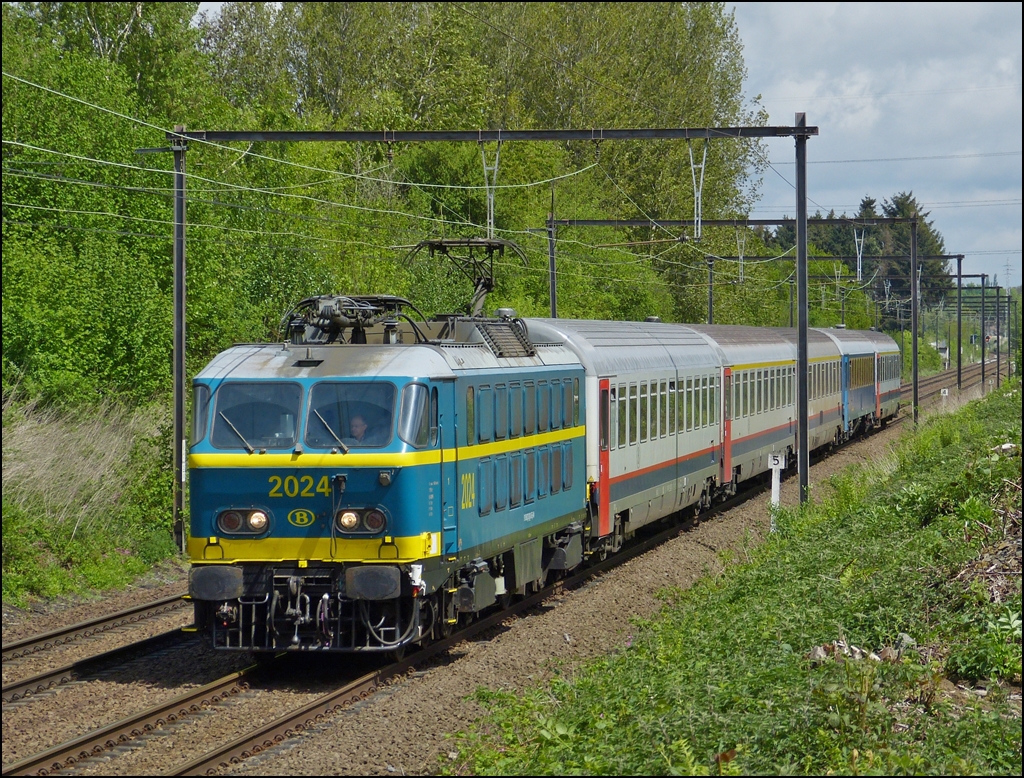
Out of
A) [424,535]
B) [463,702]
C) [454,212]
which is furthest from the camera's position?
[454,212]

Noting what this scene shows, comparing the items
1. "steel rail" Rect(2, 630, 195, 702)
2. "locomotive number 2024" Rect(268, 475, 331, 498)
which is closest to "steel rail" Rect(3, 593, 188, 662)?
"steel rail" Rect(2, 630, 195, 702)

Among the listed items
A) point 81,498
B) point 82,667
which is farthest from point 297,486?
point 81,498

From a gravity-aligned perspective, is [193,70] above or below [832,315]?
above

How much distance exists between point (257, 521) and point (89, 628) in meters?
4.01

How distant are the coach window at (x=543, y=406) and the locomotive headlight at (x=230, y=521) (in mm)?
4152

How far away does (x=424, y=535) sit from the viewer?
11.6 metres

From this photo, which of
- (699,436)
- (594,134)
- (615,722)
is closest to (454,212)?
(699,436)

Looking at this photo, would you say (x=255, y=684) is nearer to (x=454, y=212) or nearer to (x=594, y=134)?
(x=594, y=134)

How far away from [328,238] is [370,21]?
71.2ft

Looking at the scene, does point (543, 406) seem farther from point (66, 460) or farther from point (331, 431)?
point (66, 460)

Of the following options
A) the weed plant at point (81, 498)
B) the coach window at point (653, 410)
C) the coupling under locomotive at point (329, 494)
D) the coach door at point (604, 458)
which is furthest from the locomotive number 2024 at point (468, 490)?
the coach window at point (653, 410)

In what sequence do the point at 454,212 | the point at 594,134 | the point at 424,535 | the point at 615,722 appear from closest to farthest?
the point at 615,722 < the point at 424,535 < the point at 594,134 < the point at 454,212

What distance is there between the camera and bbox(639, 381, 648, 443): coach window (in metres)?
18.9

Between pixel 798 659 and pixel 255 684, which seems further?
pixel 255 684
